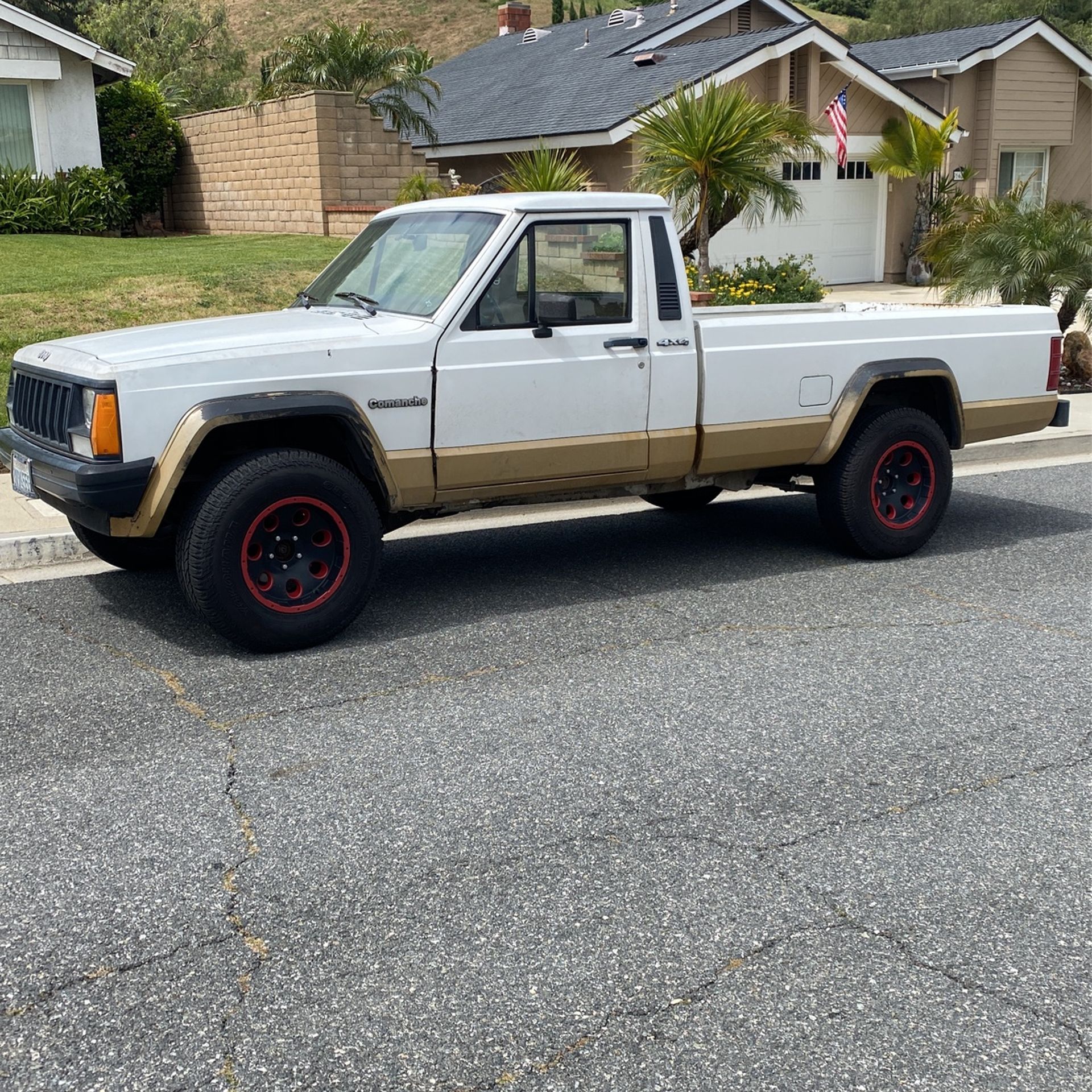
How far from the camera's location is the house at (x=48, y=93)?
75.1 ft

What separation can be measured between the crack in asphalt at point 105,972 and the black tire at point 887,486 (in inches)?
196

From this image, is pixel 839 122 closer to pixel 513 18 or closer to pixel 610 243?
pixel 610 243

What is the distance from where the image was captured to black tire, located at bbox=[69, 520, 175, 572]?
7.32 metres

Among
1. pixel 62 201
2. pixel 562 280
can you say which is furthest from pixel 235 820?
pixel 62 201

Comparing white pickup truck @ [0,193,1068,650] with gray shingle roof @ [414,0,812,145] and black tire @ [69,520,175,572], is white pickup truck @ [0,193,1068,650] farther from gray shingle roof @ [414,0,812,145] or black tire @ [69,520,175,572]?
gray shingle roof @ [414,0,812,145]

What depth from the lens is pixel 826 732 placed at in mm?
5297

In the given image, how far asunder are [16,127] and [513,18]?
58.9 ft

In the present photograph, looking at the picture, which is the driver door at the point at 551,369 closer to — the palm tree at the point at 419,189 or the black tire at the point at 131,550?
the black tire at the point at 131,550

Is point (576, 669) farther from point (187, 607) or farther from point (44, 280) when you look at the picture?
point (44, 280)

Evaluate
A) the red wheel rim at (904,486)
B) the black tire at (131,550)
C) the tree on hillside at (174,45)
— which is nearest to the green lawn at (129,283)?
the black tire at (131,550)

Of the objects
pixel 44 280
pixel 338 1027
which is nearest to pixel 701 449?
pixel 338 1027

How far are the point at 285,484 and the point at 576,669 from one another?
1.56 m

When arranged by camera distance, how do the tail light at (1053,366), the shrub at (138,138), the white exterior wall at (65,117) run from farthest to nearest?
the shrub at (138,138) < the white exterior wall at (65,117) < the tail light at (1053,366)

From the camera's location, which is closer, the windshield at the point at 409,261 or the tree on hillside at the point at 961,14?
the windshield at the point at 409,261
